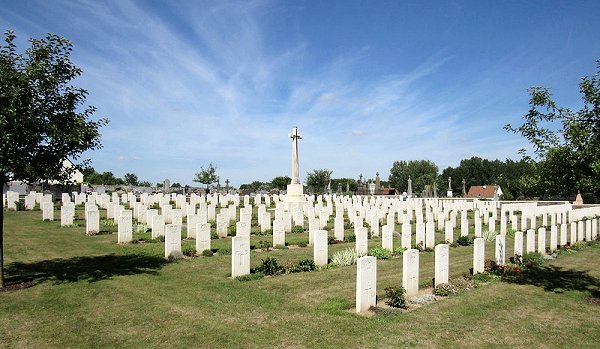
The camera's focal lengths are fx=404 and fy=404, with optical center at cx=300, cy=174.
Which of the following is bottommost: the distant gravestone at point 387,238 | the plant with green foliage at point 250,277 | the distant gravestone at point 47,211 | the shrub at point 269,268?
the plant with green foliage at point 250,277

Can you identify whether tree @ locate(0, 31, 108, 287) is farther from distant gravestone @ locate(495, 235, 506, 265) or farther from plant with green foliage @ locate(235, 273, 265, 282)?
distant gravestone @ locate(495, 235, 506, 265)

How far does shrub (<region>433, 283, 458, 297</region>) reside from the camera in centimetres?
948

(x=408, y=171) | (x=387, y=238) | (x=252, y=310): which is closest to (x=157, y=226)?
(x=387, y=238)

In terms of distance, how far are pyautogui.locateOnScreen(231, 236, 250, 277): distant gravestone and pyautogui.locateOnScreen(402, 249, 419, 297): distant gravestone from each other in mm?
4183

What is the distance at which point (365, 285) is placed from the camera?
26.9 feet

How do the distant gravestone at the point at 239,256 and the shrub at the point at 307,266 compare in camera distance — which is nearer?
the distant gravestone at the point at 239,256

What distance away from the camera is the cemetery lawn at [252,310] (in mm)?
6543

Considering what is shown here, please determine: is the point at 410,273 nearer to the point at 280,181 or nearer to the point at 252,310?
the point at 252,310

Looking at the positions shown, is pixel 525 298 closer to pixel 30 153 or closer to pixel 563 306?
pixel 563 306

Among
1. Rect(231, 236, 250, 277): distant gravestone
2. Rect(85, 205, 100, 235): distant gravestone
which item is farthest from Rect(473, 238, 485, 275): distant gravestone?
Rect(85, 205, 100, 235): distant gravestone

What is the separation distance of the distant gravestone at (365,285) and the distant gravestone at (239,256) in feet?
12.4

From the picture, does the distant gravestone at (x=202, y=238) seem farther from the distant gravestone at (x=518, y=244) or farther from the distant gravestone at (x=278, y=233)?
the distant gravestone at (x=518, y=244)

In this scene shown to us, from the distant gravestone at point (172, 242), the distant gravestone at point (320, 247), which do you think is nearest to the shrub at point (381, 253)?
the distant gravestone at point (320, 247)

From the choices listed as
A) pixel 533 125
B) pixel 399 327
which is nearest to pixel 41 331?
pixel 399 327
